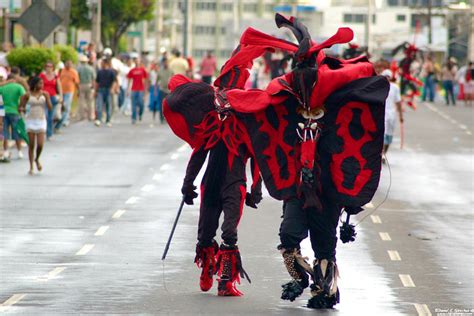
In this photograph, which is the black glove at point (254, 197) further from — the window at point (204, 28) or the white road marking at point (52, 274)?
the window at point (204, 28)

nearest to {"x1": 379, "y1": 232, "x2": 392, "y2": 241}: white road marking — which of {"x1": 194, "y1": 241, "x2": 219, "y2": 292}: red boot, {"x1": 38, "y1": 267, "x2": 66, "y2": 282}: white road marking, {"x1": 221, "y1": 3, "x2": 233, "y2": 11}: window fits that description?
{"x1": 38, "y1": 267, "x2": 66, "y2": 282}: white road marking

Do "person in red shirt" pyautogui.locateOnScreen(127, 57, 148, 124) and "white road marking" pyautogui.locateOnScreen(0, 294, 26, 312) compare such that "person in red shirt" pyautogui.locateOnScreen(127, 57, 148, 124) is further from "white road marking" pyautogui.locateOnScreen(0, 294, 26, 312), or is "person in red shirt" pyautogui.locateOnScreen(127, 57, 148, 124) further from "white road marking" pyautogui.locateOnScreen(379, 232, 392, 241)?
"white road marking" pyautogui.locateOnScreen(0, 294, 26, 312)

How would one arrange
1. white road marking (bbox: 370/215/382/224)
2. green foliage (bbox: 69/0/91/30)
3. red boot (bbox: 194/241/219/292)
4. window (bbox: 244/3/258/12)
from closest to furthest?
1. red boot (bbox: 194/241/219/292)
2. white road marking (bbox: 370/215/382/224)
3. green foliage (bbox: 69/0/91/30)
4. window (bbox: 244/3/258/12)

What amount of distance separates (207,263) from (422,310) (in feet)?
6.05

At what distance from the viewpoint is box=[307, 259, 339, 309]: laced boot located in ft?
36.0

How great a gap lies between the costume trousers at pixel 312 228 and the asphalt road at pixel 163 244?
45 centimetres

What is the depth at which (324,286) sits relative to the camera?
11.0 meters

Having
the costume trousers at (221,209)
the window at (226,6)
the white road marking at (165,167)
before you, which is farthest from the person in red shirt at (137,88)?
the window at (226,6)

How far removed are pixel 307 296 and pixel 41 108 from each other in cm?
1327

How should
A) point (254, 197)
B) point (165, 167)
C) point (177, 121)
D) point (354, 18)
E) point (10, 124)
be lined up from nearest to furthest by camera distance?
1. point (177, 121)
2. point (254, 197)
3. point (165, 167)
4. point (10, 124)
5. point (354, 18)

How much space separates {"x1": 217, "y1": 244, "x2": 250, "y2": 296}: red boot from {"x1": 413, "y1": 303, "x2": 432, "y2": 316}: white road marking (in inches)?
55.0

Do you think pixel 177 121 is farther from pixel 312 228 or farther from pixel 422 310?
pixel 422 310

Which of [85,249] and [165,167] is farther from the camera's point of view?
[165,167]

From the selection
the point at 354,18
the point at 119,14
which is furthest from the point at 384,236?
the point at 354,18
